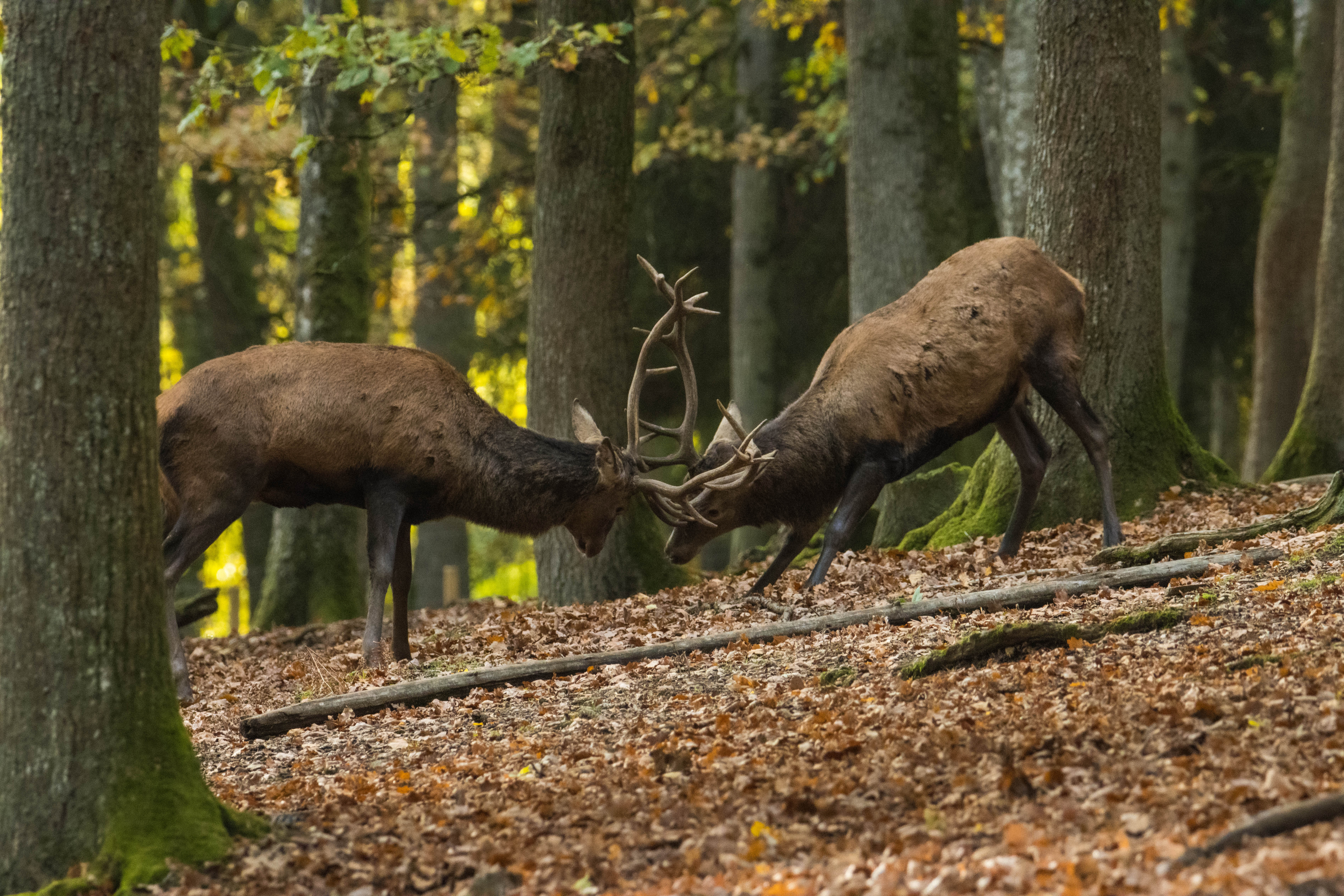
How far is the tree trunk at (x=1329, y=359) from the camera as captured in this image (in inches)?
483

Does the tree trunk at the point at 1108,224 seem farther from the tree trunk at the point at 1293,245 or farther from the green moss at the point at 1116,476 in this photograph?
the tree trunk at the point at 1293,245

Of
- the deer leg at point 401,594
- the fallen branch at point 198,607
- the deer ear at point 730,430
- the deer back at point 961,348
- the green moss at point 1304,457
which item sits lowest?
the fallen branch at point 198,607

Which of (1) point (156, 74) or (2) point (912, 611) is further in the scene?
(2) point (912, 611)

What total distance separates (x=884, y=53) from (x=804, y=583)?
666 cm

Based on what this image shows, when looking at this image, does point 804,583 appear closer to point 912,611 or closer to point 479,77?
point 912,611

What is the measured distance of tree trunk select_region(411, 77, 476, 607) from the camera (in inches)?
794

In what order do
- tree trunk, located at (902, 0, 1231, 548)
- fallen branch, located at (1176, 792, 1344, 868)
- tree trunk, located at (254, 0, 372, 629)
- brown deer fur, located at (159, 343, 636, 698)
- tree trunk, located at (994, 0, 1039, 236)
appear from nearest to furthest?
fallen branch, located at (1176, 792, 1344, 868), brown deer fur, located at (159, 343, 636, 698), tree trunk, located at (902, 0, 1231, 548), tree trunk, located at (254, 0, 372, 629), tree trunk, located at (994, 0, 1039, 236)

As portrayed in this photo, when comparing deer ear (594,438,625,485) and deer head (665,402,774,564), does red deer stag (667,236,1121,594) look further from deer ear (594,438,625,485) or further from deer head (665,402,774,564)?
deer ear (594,438,625,485)

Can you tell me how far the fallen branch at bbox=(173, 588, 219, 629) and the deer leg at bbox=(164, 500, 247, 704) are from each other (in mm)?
3596

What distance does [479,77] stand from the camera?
12.0 metres

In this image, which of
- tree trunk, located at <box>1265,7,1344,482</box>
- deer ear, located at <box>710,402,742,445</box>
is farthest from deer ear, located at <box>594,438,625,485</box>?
tree trunk, located at <box>1265,7,1344,482</box>

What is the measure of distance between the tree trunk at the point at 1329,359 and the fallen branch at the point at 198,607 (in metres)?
9.78

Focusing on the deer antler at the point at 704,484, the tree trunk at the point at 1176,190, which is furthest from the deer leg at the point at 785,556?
the tree trunk at the point at 1176,190

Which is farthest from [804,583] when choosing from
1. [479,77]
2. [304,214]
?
[304,214]
